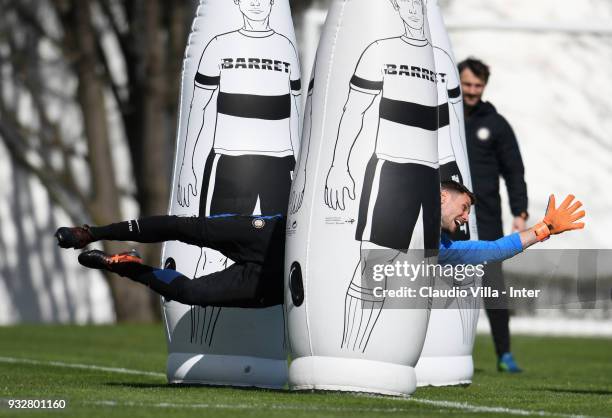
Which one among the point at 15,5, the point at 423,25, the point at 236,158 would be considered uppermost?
the point at 15,5

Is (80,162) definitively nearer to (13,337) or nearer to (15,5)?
(15,5)

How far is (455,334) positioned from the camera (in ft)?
25.7

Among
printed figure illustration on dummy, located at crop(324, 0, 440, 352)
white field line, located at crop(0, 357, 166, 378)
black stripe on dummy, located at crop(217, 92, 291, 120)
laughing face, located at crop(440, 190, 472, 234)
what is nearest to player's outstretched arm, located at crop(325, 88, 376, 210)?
printed figure illustration on dummy, located at crop(324, 0, 440, 352)

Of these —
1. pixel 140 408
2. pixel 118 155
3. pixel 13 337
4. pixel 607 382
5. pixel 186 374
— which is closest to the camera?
pixel 140 408

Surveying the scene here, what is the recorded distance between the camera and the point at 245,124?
7.30m

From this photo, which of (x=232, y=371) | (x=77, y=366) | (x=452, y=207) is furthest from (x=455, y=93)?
(x=77, y=366)

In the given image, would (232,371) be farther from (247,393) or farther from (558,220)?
(558,220)

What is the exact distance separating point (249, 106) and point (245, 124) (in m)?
0.10

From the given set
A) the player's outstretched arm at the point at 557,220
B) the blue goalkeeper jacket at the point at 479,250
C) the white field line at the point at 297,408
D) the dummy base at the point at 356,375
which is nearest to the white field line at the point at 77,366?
the dummy base at the point at 356,375

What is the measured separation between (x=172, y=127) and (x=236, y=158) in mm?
11827

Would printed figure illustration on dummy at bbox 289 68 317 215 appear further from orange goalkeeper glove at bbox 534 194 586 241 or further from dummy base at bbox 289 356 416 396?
orange goalkeeper glove at bbox 534 194 586 241

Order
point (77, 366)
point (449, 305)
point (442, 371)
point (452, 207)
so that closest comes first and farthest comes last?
point (452, 207)
point (442, 371)
point (449, 305)
point (77, 366)

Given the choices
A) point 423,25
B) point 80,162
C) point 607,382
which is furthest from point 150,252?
point 423,25

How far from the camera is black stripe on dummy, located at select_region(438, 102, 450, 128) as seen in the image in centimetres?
790
